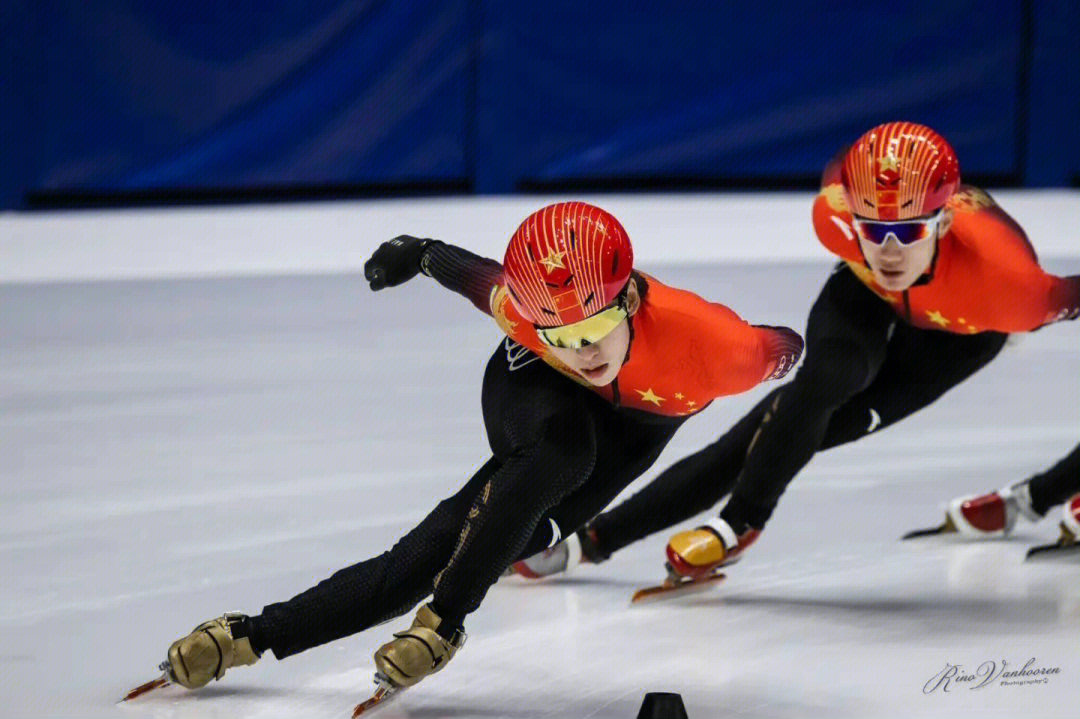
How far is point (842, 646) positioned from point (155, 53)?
222 inches

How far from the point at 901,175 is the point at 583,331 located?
35.5 inches

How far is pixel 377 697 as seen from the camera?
295cm

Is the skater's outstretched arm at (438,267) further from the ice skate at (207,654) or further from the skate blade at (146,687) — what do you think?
the skate blade at (146,687)

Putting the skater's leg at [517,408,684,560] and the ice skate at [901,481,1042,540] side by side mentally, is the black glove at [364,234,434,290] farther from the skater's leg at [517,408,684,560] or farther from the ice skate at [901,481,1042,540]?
the ice skate at [901,481,1042,540]

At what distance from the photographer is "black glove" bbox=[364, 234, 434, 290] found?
10.5 ft

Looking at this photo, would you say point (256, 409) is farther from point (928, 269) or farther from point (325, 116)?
point (325, 116)

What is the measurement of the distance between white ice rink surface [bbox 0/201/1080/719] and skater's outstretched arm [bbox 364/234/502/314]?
0.69 metres

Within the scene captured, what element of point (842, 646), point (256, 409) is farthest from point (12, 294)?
point (842, 646)

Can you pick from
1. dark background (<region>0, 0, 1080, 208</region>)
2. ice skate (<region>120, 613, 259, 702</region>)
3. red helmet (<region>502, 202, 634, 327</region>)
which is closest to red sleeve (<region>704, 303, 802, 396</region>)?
red helmet (<region>502, 202, 634, 327</region>)

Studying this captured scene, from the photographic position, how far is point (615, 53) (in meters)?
8.88

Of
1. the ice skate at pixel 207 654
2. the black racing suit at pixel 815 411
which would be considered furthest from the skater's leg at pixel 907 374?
the ice skate at pixel 207 654
